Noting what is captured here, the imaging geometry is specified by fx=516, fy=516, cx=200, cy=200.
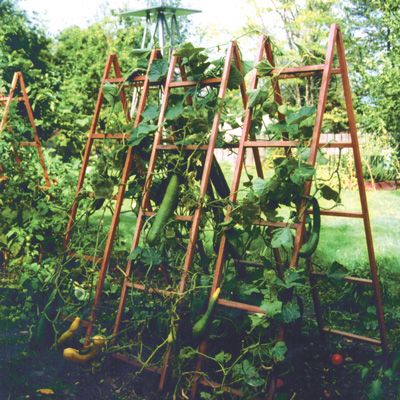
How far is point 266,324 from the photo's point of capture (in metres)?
2.60

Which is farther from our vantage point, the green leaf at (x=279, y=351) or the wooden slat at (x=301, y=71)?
the wooden slat at (x=301, y=71)

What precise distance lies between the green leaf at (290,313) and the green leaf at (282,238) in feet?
0.96

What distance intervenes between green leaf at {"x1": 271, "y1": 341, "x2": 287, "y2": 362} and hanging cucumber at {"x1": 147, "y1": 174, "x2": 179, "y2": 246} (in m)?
0.90

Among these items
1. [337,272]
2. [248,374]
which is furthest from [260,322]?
[337,272]

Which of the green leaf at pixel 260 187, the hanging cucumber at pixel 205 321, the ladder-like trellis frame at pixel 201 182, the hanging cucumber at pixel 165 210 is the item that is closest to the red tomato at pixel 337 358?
the hanging cucumber at pixel 205 321

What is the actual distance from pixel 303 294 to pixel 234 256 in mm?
1522

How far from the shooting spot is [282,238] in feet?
8.28

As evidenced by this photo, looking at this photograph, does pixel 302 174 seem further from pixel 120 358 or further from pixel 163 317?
pixel 120 358

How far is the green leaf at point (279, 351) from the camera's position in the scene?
8.09 ft

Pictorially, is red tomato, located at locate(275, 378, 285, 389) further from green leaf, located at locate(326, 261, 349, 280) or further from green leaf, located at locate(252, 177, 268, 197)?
green leaf, located at locate(252, 177, 268, 197)

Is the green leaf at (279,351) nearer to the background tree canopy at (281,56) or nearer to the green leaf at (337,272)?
the green leaf at (337,272)

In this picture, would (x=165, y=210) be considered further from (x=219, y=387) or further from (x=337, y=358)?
(x=337, y=358)

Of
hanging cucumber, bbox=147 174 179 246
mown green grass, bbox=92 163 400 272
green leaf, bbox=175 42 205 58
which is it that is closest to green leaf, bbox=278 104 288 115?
green leaf, bbox=175 42 205 58

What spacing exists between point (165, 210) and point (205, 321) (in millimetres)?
693
